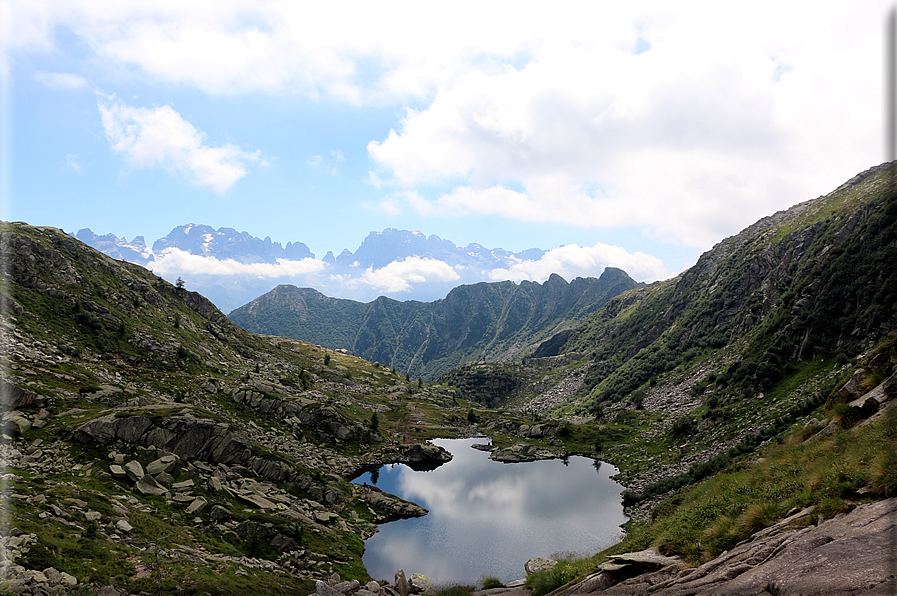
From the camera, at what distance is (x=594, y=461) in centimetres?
10638

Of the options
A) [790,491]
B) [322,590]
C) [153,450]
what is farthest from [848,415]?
[153,450]

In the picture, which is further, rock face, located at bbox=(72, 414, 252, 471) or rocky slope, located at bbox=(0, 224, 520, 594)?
rock face, located at bbox=(72, 414, 252, 471)

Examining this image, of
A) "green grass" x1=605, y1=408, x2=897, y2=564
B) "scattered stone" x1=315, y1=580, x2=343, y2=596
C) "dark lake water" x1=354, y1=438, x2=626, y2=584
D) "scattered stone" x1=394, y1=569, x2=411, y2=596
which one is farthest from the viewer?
"dark lake water" x1=354, y1=438, x2=626, y2=584

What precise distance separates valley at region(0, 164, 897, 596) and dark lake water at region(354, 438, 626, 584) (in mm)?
4710

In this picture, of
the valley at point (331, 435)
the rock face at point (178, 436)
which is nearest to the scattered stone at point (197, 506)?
the valley at point (331, 435)

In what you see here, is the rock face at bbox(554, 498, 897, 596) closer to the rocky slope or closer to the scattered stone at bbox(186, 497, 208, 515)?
the rocky slope

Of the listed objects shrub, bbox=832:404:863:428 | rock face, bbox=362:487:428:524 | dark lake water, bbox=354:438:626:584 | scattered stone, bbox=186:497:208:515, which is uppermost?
shrub, bbox=832:404:863:428

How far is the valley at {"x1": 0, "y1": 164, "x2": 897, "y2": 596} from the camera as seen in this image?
19844 mm

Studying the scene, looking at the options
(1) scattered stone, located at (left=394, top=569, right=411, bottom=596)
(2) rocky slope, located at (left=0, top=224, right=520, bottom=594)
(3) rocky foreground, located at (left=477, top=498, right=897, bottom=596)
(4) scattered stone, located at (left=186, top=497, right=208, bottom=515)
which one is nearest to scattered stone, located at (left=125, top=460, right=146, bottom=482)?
(2) rocky slope, located at (left=0, top=224, right=520, bottom=594)

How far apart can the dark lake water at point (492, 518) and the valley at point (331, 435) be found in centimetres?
471

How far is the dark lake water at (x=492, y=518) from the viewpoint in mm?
57719

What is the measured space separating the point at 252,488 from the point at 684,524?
5435 centimetres

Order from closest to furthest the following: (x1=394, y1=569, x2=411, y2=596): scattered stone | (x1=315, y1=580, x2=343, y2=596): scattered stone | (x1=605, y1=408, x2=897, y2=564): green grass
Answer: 1. (x1=605, y1=408, x2=897, y2=564): green grass
2. (x1=315, y1=580, x2=343, y2=596): scattered stone
3. (x1=394, y1=569, x2=411, y2=596): scattered stone

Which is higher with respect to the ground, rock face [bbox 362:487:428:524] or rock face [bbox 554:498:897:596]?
rock face [bbox 554:498:897:596]
